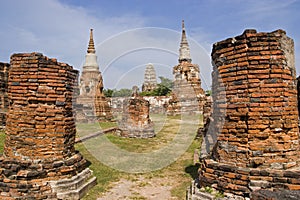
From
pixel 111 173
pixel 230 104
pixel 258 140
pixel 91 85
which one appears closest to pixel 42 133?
pixel 111 173

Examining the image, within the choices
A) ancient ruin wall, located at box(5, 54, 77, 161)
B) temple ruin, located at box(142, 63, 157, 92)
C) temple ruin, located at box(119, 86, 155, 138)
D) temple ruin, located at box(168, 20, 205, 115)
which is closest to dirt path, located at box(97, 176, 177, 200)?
ancient ruin wall, located at box(5, 54, 77, 161)

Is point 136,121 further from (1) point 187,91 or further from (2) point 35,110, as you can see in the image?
(1) point 187,91

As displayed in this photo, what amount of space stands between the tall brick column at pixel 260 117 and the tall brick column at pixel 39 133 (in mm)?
2893

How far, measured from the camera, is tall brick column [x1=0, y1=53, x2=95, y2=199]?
4801 mm

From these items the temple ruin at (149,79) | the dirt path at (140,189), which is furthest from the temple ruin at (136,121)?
the temple ruin at (149,79)

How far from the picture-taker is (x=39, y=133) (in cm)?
502

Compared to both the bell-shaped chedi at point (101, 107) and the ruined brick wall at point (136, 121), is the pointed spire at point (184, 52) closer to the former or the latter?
the bell-shaped chedi at point (101, 107)

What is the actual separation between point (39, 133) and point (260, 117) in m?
4.06

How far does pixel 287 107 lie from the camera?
164 inches

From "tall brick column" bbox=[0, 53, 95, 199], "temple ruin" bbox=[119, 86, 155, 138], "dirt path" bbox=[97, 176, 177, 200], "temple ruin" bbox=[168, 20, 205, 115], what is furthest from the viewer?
"temple ruin" bbox=[168, 20, 205, 115]

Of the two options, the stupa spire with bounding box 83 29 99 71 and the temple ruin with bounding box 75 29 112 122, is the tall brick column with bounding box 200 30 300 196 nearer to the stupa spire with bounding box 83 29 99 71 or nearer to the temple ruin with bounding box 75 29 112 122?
the temple ruin with bounding box 75 29 112 122

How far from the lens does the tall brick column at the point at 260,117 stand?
A: 4055 mm

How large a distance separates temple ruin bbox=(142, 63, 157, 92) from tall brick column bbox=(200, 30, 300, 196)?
147ft

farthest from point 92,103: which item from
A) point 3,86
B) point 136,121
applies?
point 3,86
